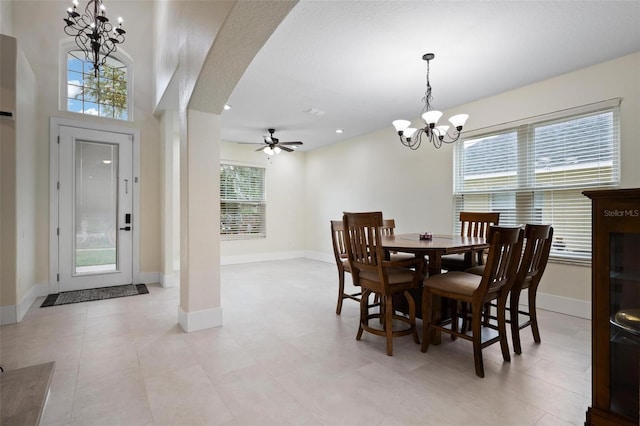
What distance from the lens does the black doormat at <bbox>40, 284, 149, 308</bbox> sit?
374 centimetres

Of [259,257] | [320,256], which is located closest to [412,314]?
[320,256]

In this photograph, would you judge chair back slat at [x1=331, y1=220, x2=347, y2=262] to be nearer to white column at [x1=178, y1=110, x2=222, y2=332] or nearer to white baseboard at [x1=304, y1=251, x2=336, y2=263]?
white column at [x1=178, y1=110, x2=222, y2=332]

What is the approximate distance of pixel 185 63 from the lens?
9.38ft

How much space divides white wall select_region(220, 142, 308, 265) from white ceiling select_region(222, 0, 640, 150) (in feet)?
7.94

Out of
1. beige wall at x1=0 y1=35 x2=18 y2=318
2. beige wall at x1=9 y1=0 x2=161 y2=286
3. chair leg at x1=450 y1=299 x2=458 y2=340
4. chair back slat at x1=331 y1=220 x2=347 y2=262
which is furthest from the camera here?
beige wall at x1=9 y1=0 x2=161 y2=286

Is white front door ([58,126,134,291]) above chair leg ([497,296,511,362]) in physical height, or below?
above

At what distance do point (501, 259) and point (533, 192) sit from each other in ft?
7.11

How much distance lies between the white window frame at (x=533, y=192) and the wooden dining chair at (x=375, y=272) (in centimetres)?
200

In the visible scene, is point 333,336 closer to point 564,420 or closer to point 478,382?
point 478,382

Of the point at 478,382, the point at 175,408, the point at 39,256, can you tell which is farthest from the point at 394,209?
the point at 39,256

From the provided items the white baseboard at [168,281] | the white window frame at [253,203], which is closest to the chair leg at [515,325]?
the white baseboard at [168,281]

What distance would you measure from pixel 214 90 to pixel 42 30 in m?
3.38

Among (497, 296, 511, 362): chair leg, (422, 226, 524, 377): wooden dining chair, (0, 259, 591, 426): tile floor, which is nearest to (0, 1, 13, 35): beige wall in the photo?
(0, 259, 591, 426): tile floor

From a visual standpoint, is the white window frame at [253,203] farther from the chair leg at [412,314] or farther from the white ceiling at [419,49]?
the chair leg at [412,314]
